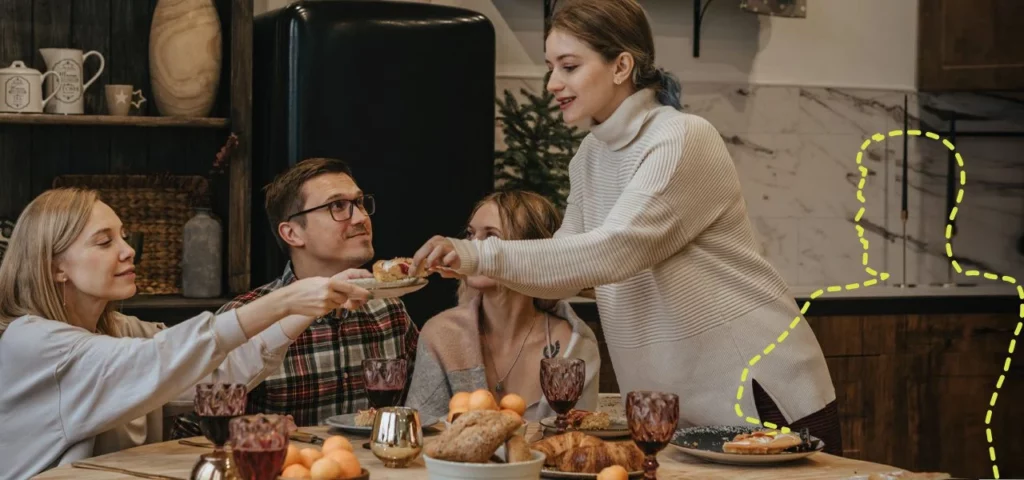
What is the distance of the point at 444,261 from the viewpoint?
2346 millimetres

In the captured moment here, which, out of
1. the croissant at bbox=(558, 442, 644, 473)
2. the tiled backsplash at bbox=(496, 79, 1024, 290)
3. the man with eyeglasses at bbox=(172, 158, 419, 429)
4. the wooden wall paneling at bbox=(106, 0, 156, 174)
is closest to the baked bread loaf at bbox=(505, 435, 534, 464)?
the croissant at bbox=(558, 442, 644, 473)

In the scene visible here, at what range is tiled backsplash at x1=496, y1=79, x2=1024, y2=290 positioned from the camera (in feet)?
16.5

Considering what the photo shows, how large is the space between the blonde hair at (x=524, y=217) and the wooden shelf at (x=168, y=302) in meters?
1.12

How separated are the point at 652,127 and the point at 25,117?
6.62 ft

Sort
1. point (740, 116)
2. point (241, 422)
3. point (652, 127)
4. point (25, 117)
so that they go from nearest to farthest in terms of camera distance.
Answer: point (241, 422) < point (652, 127) < point (25, 117) < point (740, 116)

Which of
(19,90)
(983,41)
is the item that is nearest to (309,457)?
(19,90)

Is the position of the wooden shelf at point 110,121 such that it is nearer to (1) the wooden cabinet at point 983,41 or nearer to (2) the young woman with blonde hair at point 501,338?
(2) the young woman with blonde hair at point 501,338

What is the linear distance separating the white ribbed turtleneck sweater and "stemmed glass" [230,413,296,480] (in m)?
0.71

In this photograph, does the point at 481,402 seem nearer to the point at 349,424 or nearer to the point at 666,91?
the point at 349,424

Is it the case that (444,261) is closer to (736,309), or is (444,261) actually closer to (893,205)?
(736,309)

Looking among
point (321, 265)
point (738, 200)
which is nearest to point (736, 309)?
point (738, 200)

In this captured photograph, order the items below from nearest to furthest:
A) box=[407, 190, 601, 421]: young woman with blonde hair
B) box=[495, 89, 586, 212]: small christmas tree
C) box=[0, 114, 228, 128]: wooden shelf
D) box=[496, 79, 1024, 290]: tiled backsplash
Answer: box=[407, 190, 601, 421]: young woman with blonde hair, box=[0, 114, 228, 128]: wooden shelf, box=[495, 89, 586, 212]: small christmas tree, box=[496, 79, 1024, 290]: tiled backsplash

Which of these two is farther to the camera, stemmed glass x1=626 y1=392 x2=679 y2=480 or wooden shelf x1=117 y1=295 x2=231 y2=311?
wooden shelf x1=117 y1=295 x2=231 y2=311

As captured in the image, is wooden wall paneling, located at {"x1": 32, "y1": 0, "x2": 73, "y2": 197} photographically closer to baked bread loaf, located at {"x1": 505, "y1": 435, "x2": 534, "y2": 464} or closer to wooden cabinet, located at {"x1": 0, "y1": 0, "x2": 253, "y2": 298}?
wooden cabinet, located at {"x1": 0, "y1": 0, "x2": 253, "y2": 298}
